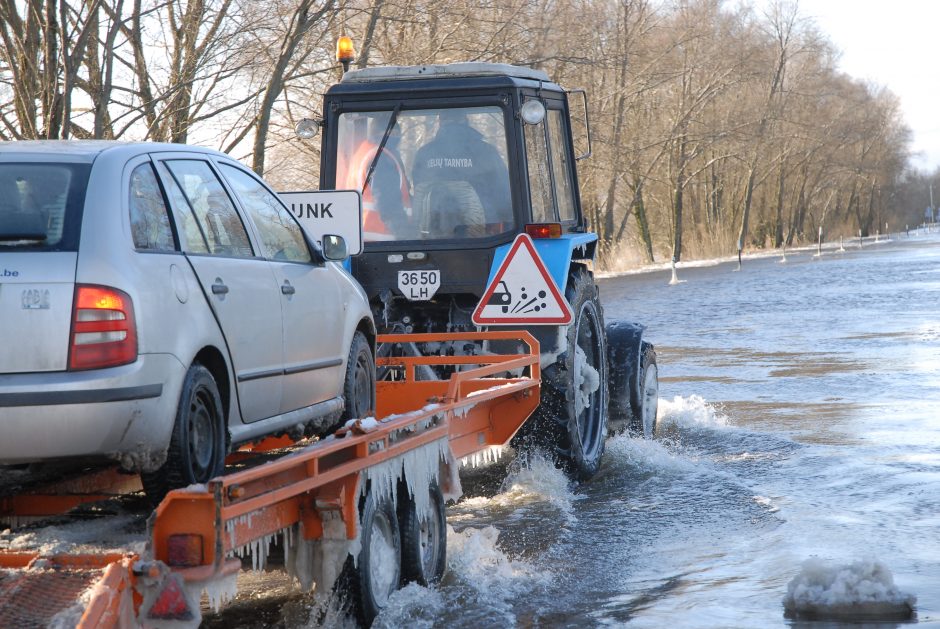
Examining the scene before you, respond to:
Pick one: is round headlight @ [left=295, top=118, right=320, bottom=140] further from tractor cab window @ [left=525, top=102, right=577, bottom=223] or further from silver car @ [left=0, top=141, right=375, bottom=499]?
silver car @ [left=0, top=141, right=375, bottom=499]

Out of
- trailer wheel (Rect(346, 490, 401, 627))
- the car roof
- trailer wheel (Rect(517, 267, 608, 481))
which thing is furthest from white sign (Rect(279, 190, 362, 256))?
the car roof

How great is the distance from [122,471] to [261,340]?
103cm

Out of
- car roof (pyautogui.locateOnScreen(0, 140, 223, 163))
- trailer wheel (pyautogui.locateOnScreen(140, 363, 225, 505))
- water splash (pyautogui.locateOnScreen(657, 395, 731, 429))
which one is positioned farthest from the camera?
water splash (pyautogui.locateOnScreen(657, 395, 731, 429))

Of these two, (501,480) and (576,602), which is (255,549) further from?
(501,480)

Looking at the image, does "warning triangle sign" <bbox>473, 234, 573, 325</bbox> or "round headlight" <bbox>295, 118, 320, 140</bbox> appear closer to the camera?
"warning triangle sign" <bbox>473, 234, 573, 325</bbox>

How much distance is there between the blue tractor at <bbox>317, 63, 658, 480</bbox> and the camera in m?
9.02

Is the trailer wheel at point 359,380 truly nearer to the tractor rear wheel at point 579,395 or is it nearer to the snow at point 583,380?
the tractor rear wheel at point 579,395

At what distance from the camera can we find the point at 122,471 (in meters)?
4.69

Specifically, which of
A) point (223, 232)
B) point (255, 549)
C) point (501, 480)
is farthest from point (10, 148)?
point (501, 480)

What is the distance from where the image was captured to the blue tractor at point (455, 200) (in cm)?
902

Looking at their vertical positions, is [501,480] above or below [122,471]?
below

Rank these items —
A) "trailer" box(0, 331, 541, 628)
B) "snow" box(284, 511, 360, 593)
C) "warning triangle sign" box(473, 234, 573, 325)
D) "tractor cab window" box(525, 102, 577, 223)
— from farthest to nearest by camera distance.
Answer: "tractor cab window" box(525, 102, 577, 223) → "warning triangle sign" box(473, 234, 573, 325) → "snow" box(284, 511, 360, 593) → "trailer" box(0, 331, 541, 628)

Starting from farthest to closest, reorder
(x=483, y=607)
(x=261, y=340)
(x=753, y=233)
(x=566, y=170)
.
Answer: (x=753, y=233) < (x=566, y=170) < (x=483, y=607) < (x=261, y=340)

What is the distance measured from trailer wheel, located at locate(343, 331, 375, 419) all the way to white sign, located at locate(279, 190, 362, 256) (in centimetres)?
81
